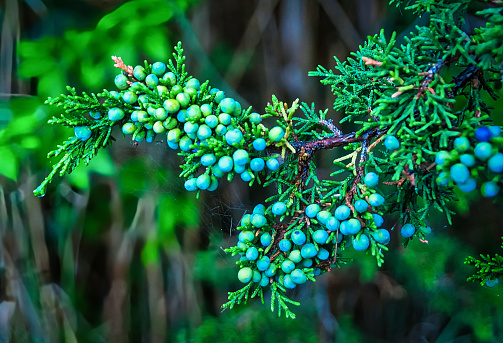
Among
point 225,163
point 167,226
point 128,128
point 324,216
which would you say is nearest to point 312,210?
point 324,216

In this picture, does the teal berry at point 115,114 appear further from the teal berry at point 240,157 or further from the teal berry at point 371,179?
the teal berry at point 371,179

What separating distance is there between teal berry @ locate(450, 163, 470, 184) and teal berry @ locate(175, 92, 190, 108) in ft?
0.89

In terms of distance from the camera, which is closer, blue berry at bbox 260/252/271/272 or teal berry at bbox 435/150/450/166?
teal berry at bbox 435/150/450/166

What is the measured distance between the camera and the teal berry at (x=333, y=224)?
419mm

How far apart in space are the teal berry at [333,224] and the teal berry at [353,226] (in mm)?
14

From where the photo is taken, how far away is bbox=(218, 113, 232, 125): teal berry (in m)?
0.41

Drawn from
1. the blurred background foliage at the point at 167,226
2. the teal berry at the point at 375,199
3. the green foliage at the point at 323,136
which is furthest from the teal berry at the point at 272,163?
the blurred background foliage at the point at 167,226

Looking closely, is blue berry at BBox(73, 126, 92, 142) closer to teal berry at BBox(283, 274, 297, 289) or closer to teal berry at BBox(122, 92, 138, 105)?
teal berry at BBox(122, 92, 138, 105)

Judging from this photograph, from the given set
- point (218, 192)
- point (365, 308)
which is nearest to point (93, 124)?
point (218, 192)

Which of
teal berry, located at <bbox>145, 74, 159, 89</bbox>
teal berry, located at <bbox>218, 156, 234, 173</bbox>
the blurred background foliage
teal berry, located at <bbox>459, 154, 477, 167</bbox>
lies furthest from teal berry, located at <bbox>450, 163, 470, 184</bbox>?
the blurred background foliage

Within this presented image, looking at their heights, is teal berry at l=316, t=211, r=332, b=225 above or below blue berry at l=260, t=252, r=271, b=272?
above

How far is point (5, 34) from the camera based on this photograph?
1.12 meters

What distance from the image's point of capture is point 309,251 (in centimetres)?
44

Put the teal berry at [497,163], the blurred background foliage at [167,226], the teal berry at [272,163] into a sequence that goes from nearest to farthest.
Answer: the teal berry at [497,163]
the teal berry at [272,163]
the blurred background foliage at [167,226]
